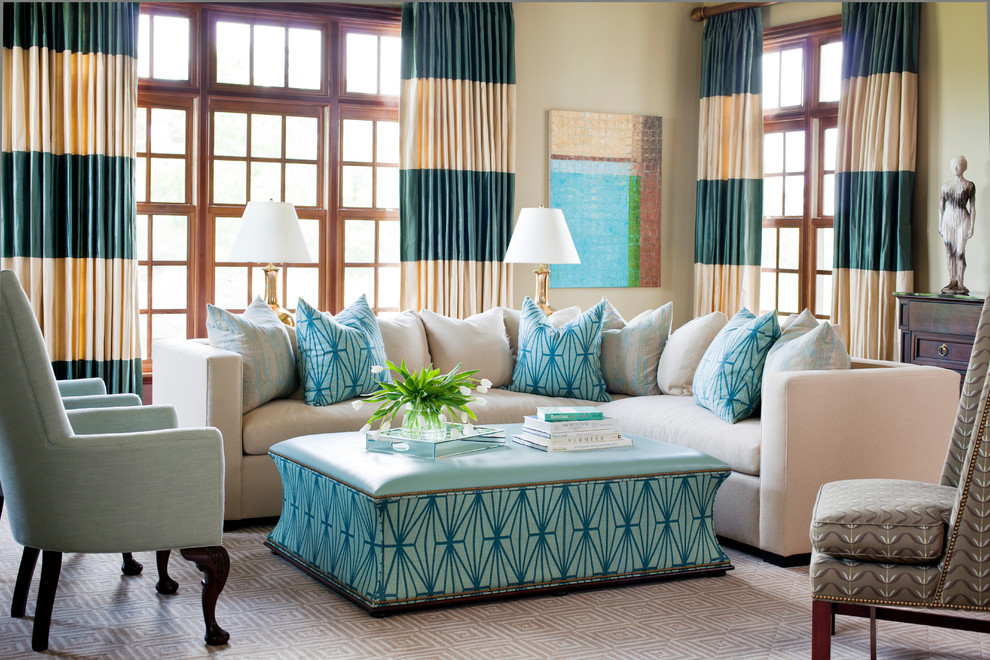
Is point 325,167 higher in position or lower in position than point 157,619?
higher

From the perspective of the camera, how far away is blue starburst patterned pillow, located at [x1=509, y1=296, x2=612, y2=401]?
192 inches

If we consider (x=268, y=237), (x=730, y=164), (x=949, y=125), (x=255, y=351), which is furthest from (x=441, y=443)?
(x=730, y=164)

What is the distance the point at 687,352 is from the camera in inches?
186

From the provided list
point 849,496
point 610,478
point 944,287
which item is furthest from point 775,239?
point 849,496

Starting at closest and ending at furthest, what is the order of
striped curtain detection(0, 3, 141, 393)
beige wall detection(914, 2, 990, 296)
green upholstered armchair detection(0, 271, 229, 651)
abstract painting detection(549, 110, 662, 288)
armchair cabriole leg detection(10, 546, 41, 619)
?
1. green upholstered armchair detection(0, 271, 229, 651)
2. armchair cabriole leg detection(10, 546, 41, 619)
3. striped curtain detection(0, 3, 141, 393)
4. beige wall detection(914, 2, 990, 296)
5. abstract painting detection(549, 110, 662, 288)

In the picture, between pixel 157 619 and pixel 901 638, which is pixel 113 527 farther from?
pixel 901 638

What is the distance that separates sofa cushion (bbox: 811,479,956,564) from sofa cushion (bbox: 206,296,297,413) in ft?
8.44

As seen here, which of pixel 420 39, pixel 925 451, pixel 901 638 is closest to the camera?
pixel 901 638

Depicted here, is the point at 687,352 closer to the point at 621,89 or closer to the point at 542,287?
the point at 542,287

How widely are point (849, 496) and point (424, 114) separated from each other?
14.4 feet

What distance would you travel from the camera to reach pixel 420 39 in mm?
6332

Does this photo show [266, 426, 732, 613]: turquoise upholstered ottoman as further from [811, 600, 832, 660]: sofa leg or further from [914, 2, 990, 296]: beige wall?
[914, 2, 990, 296]: beige wall

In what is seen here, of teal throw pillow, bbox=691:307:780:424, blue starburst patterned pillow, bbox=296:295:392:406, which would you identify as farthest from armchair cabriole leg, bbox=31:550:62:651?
teal throw pillow, bbox=691:307:780:424

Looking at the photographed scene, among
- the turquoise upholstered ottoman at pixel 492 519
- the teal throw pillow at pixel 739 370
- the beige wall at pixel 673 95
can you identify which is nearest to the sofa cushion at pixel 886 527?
the turquoise upholstered ottoman at pixel 492 519
